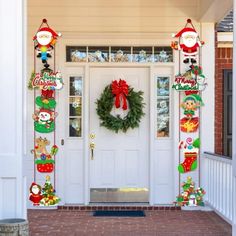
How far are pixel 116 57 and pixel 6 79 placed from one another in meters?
3.52

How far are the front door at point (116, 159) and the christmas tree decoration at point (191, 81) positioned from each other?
0.71 meters

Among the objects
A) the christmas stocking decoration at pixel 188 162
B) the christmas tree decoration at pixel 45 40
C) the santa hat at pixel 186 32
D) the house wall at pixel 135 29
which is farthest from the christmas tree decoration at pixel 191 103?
the christmas tree decoration at pixel 45 40

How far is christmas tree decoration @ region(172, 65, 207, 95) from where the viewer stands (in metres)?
8.76

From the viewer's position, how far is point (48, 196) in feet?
28.8

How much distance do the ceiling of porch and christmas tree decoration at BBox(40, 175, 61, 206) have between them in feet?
8.33

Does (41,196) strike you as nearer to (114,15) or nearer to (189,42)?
(114,15)

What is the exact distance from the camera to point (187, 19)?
8820 mm

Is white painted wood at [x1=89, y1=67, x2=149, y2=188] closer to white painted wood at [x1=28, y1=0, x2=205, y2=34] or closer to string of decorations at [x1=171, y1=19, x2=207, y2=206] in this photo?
string of decorations at [x1=171, y1=19, x2=207, y2=206]

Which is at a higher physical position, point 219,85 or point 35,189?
point 219,85

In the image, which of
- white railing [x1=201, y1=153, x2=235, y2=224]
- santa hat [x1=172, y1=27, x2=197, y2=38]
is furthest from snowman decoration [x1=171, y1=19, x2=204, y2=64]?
white railing [x1=201, y1=153, x2=235, y2=224]

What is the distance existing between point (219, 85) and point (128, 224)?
2.90 m

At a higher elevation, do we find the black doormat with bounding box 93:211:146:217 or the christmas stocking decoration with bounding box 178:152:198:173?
the christmas stocking decoration with bounding box 178:152:198:173

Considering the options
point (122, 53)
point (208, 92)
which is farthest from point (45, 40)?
point (208, 92)

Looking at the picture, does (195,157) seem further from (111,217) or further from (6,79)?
(6,79)
